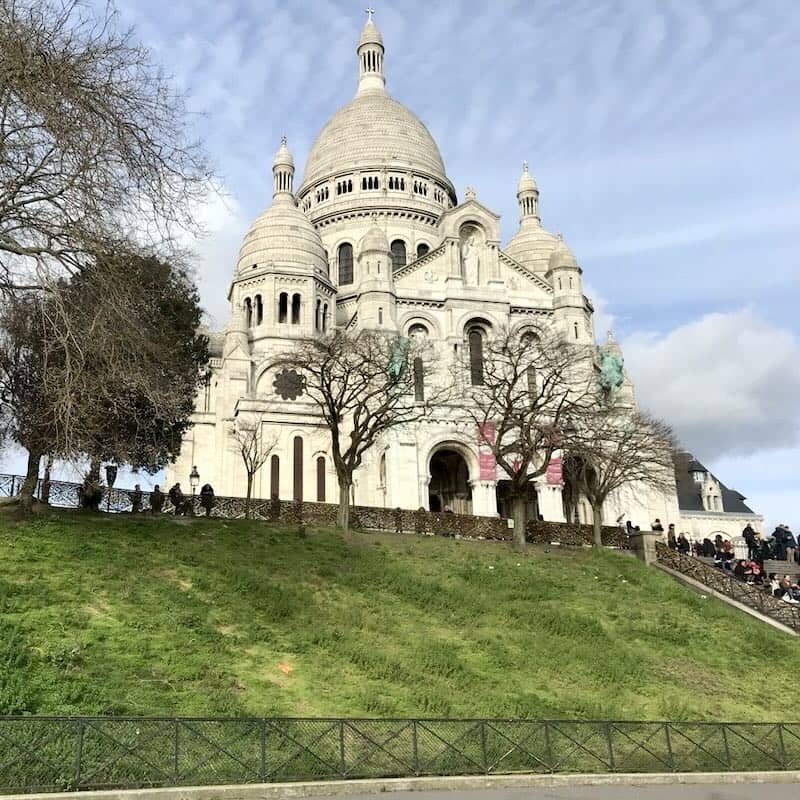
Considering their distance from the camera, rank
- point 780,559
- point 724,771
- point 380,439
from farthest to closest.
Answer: point 380,439 < point 780,559 < point 724,771

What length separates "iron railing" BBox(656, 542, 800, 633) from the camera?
968 inches

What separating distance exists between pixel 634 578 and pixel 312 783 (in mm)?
17908

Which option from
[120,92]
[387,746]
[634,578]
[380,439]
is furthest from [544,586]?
[380,439]

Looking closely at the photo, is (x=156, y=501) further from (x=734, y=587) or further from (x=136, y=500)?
(x=734, y=587)

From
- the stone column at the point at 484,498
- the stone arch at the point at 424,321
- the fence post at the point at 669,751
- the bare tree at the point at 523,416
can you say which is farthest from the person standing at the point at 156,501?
the stone arch at the point at 424,321

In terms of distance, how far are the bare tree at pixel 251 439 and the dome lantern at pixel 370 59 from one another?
39.5m

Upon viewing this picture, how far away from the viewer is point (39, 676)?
13445mm

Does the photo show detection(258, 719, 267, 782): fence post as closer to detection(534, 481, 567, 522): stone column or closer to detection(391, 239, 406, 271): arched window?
detection(534, 481, 567, 522): stone column

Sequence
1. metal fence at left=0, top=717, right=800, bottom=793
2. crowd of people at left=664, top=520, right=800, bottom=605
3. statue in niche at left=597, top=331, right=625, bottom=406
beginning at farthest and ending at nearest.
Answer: statue in niche at left=597, top=331, right=625, bottom=406 → crowd of people at left=664, top=520, right=800, bottom=605 → metal fence at left=0, top=717, right=800, bottom=793

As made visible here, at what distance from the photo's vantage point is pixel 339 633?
59.0ft

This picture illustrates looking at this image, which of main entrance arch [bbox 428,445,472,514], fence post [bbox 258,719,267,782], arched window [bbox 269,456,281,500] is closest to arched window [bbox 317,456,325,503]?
arched window [bbox 269,456,281,500]

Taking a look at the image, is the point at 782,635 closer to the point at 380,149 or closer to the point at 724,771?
the point at 724,771

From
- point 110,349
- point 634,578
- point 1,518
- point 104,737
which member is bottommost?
point 104,737

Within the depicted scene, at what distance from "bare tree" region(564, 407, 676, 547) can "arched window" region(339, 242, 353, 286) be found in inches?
967
